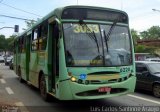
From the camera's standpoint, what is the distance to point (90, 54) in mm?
9227

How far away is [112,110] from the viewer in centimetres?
970

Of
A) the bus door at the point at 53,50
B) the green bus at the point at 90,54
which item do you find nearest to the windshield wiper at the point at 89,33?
the green bus at the point at 90,54

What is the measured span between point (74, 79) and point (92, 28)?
1655 mm

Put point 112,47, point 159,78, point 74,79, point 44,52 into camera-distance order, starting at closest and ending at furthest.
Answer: point 74,79 → point 112,47 → point 44,52 → point 159,78

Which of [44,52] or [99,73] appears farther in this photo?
[44,52]

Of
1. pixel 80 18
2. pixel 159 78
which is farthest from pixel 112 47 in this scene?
pixel 159 78

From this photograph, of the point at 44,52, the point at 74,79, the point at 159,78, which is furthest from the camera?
the point at 159,78

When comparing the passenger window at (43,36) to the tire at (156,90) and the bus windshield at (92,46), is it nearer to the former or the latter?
the bus windshield at (92,46)

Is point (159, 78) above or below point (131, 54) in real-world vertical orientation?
below

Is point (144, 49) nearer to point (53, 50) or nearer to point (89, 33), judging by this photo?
point (53, 50)

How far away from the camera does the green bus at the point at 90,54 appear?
9.02 metres

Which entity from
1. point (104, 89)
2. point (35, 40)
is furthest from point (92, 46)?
point (35, 40)

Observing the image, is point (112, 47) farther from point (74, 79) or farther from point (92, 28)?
point (74, 79)

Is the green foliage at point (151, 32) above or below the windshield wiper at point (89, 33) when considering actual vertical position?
above
